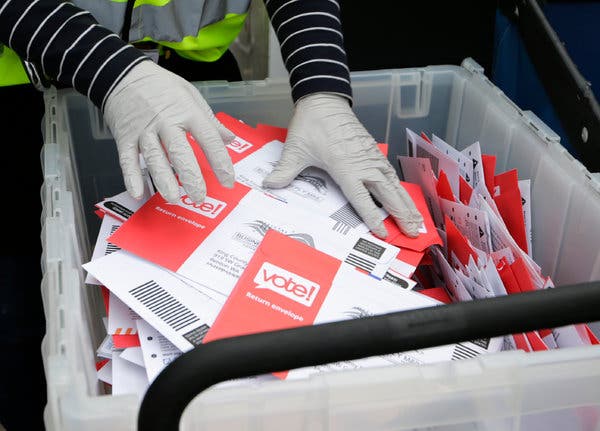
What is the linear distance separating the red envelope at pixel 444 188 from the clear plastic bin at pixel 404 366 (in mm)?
107

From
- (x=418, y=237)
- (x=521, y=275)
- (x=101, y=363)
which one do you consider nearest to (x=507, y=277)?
(x=521, y=275)

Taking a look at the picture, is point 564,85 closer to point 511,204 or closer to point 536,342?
point 511,204

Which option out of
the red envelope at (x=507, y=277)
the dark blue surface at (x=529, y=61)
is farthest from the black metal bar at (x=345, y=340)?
the dark blue surface at (x=529, y=61)

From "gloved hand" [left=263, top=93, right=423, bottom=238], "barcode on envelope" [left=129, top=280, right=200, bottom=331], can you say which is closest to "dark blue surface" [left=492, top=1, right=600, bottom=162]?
"gloved hand" [left=263, top=93, right=423, bottom=238]

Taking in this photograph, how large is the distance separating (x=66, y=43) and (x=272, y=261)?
1.15 feet

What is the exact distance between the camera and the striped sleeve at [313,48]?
94 centimetres

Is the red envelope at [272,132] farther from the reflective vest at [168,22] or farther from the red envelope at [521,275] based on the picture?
the red envelope at [521,275]

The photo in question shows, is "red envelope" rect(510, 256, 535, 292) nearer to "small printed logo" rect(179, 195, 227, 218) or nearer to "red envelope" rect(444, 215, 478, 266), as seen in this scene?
"red envelope" rect(444, 215, 478, 266)

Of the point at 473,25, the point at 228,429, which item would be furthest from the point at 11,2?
the point at 473,25

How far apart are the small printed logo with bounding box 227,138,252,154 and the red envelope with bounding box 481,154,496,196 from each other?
0.32 metres

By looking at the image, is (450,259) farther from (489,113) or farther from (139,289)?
(139,289)

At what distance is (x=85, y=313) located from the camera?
73 centimetres

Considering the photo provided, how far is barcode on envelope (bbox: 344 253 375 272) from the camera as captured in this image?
2.67ft

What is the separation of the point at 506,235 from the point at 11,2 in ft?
2.11
